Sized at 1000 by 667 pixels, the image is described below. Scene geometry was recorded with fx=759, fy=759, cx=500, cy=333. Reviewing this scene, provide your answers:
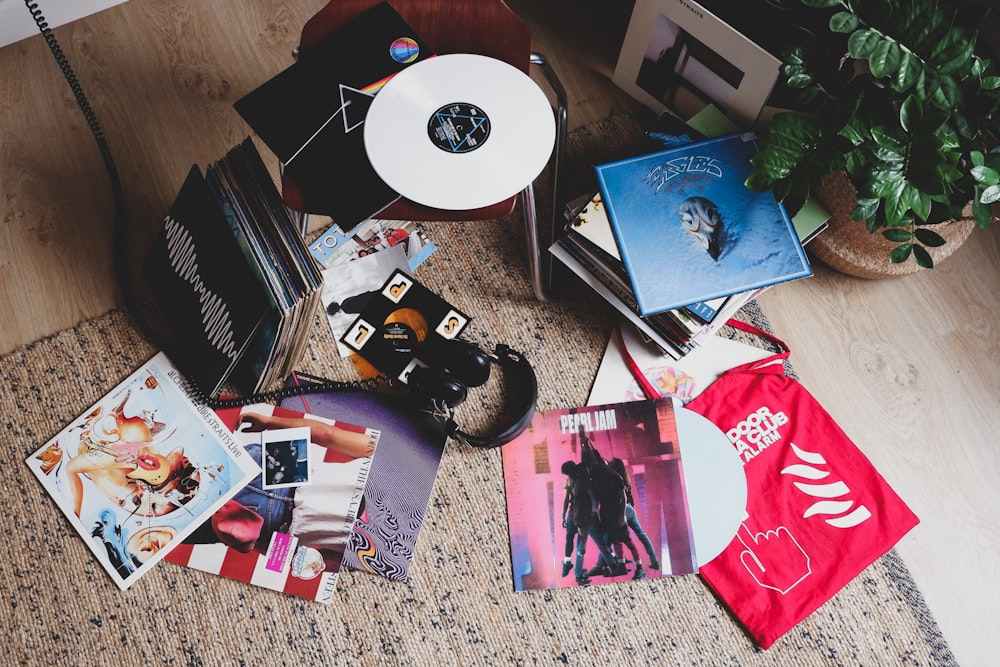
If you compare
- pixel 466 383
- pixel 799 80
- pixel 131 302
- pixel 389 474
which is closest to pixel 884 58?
pixel 799 80

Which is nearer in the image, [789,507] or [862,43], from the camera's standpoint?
[862,43]

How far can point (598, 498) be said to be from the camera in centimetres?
132

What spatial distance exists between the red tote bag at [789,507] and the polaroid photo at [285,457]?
694mm

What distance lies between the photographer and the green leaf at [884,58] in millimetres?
971

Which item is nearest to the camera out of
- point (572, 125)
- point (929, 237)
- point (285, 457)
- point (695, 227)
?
point (929, 237)

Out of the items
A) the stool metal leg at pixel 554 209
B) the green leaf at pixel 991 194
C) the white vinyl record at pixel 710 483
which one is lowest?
the white vinyl record at pixel 710 483

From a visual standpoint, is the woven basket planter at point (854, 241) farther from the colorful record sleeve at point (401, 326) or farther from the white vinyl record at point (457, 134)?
the colorful record sleeve at point (401, 326)

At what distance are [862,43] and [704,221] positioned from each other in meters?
0.35

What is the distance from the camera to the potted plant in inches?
38.9

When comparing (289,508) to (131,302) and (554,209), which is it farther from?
(554,209)

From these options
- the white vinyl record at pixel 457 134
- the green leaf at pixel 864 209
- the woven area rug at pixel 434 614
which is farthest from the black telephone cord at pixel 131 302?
the green leaf at pixel 864 209

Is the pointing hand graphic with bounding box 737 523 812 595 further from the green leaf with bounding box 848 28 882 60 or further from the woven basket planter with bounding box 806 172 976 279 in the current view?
the green leaf with bounding box 848 28 882 60

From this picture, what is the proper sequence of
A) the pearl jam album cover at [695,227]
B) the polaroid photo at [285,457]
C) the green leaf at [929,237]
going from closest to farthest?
the green leaf at [929,237] → the pearl jam album cover at [695,227] → the polaroid photo at [285,457]

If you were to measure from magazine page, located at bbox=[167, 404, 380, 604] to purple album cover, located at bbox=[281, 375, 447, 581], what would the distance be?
Result: 18mm
